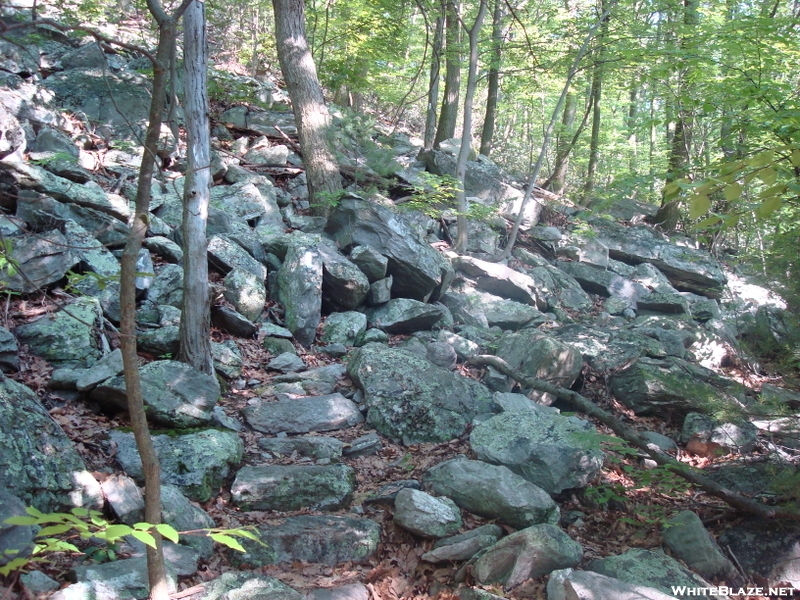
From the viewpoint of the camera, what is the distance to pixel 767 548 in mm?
4020

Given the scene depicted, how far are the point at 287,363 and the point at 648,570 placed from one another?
14.0 feet

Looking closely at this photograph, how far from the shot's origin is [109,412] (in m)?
4.74

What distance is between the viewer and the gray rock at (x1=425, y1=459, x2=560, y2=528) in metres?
4.21

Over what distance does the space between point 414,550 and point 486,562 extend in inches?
26.0

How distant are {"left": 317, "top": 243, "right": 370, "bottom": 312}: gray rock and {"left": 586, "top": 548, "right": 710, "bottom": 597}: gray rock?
4.73m

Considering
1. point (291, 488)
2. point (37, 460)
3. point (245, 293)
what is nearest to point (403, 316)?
point (245, 293)

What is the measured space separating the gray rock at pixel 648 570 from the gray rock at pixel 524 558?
0.21 meters

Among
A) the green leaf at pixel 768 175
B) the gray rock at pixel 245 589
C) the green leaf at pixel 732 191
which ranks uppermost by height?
the green leaf at pixel 768 175

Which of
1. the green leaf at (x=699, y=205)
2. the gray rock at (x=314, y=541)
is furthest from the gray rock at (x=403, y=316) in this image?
the green leaf at (x=699, y=205)

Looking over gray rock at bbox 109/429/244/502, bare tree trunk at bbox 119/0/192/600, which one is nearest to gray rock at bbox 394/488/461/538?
gray rock at bbox 109/429/244/502

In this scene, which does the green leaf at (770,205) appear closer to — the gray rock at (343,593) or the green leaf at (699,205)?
the green leaf at (699,205)

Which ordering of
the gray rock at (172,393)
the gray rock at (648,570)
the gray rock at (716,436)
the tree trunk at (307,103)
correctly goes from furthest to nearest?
the tree trunk at (307,103), the gray rock at (716,436), the gray rock at (172,393), the gray rock at (648,570)

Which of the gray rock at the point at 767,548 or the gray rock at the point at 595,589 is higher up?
the gray rock at the point at 595,589

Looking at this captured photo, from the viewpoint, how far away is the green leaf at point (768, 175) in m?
1.54
